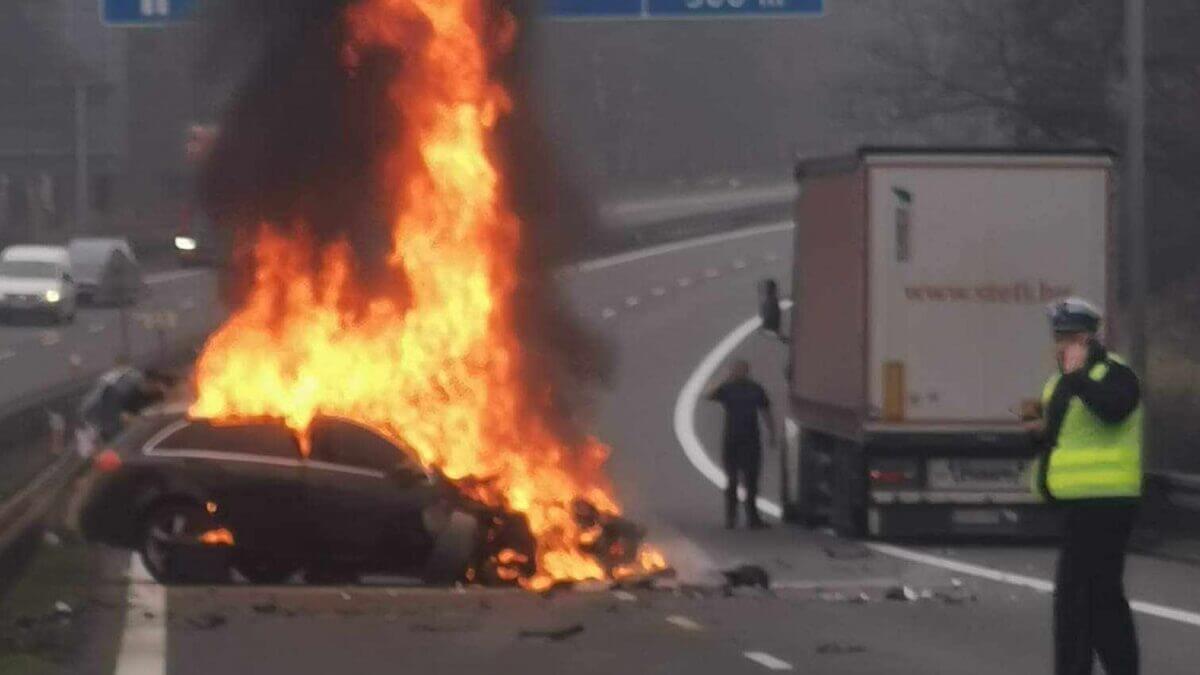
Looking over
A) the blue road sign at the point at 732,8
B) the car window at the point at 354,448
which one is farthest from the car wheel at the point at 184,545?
the blue road sign at the point at 732,8

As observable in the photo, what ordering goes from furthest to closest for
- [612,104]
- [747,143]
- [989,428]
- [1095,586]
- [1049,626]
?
[747,143] → [612,104] → [989,428] → [1049,626] → [1095,586]

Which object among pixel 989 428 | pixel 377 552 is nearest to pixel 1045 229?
pixel 989 428

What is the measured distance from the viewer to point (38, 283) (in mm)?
61375

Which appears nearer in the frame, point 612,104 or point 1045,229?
point 1045,229

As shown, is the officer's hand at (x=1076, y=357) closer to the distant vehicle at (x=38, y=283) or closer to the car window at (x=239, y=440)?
the car window at (x=239, y=440)

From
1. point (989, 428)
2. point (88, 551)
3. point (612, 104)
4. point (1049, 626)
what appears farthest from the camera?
point (612, 104)

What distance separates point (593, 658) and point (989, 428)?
10134 millimetres

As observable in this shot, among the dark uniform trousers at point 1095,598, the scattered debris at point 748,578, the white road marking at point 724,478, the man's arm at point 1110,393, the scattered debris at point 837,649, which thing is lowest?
the white road marking at point 724,478

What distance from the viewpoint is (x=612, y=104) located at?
2146 inches

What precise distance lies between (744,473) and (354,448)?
30.0ft

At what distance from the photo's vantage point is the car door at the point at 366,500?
19.4m

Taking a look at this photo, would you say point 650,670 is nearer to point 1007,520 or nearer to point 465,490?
point 465,490

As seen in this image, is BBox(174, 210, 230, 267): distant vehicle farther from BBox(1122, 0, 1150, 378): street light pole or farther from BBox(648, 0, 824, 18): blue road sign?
BBox(1122, 0, 1150, 378): street light pole

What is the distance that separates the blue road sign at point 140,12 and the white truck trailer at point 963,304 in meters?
8.01
